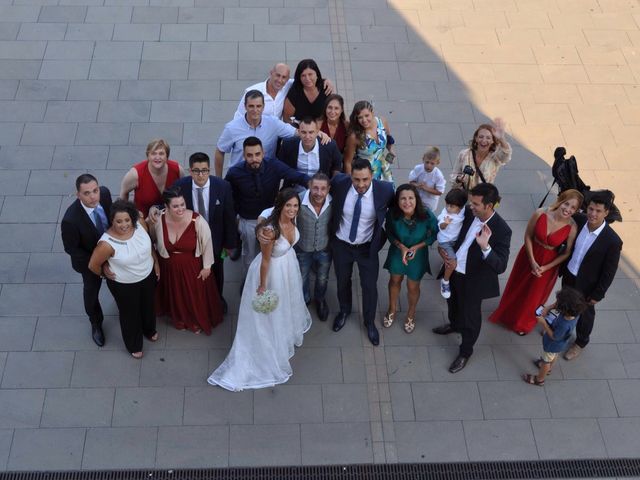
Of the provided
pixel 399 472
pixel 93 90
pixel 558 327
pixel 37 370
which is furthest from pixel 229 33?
pixel 399 472

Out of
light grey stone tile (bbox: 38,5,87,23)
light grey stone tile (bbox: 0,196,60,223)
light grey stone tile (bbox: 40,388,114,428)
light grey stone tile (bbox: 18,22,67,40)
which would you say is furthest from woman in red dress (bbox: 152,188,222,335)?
light grey stone tile (bbox: 38,5,87,23)

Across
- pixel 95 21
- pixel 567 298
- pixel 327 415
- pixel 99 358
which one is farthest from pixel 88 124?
pixel 567 298

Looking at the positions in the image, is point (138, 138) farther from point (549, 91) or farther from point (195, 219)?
point (549, 91)

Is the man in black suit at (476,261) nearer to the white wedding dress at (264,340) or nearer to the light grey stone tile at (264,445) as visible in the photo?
the white wedding dress at (264,340)

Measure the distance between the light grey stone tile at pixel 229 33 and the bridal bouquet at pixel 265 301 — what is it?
544cm

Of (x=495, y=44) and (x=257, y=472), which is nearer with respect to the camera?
(x=257, y=472)

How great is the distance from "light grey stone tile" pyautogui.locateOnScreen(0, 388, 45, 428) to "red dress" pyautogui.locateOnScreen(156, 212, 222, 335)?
1.31 metres

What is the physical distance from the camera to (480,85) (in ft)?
32.1

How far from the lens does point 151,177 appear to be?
6273mm

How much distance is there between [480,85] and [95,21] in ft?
18.3

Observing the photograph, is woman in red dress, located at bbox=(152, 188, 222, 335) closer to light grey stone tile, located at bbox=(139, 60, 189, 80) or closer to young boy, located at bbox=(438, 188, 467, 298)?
young boy, located at bbox=(438, 188, 467, 298)

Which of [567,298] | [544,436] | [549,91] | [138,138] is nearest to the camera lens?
[567,298]

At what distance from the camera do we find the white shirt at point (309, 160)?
6.57 m

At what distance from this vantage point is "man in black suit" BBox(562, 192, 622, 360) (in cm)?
587
